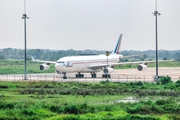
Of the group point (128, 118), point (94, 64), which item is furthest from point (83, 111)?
point (94, 64)

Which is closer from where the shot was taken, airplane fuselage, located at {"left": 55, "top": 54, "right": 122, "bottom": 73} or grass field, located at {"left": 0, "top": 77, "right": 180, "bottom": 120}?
grass field, located at {"left": 0, "top": 77, "right": 180, "bottom": 120}

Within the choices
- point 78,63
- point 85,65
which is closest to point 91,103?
point 78,63

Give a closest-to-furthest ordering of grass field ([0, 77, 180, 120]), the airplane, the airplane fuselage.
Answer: grass field ([0, 77, 180, 120]) → the airplane fuselage → the airplane

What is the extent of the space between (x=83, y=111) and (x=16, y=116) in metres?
5.56

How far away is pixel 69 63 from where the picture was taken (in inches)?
3332

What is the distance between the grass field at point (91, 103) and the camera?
123 ft

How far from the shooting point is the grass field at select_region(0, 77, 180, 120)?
123ft

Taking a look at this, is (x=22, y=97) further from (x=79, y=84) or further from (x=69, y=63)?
(x=69, y=63)
